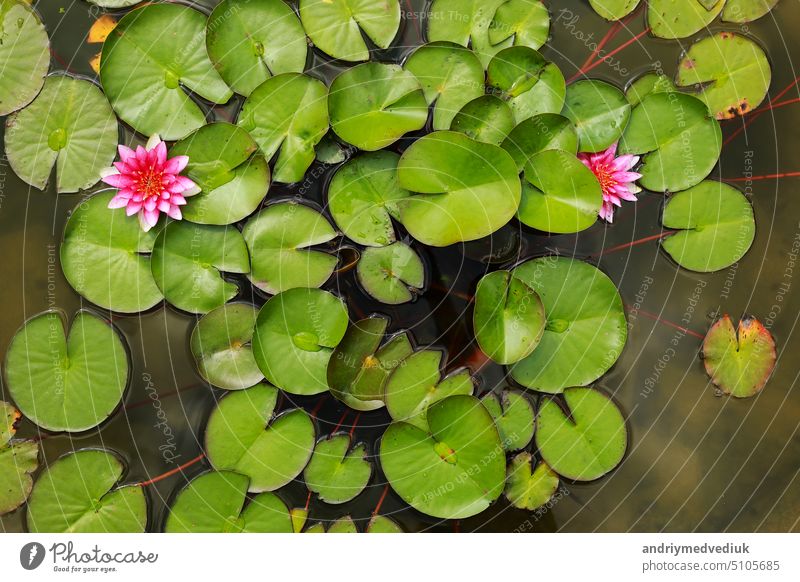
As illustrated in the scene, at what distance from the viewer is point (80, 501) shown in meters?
1.68

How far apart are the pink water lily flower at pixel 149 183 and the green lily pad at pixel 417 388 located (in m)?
0.91

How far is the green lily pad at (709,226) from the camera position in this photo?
176 centimetres

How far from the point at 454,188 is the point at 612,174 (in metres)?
0.59

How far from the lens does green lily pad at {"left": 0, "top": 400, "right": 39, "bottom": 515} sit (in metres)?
1.70

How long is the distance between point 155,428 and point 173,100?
3.83ft

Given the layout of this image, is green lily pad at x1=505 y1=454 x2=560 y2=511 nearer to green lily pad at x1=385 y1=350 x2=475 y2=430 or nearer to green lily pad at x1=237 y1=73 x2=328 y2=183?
green lily pad at x1=385 y1=350 x2=475 y2=430

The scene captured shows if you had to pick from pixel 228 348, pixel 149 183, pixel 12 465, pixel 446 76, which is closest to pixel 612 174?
pixel 446 76

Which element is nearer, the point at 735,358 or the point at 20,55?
the point at 20,55

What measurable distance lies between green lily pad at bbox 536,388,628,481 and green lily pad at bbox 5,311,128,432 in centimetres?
152

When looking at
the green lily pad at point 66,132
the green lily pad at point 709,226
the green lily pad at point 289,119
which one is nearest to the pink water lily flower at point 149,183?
the green lily pad at point 66,132

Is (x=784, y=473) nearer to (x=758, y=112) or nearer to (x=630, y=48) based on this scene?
(x=758, y=112)

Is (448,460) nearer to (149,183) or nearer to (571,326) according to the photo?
(571,326)

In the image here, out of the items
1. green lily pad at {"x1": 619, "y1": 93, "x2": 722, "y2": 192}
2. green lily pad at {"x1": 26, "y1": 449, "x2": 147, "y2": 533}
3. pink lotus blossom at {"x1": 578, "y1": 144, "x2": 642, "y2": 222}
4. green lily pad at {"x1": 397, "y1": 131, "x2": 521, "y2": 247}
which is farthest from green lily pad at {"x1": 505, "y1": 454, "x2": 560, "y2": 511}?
green lily pad at {"x1": 26, "y1": 449, "x2": 147, "y2": 533}

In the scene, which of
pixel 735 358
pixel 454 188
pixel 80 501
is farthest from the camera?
pixel 735 358
